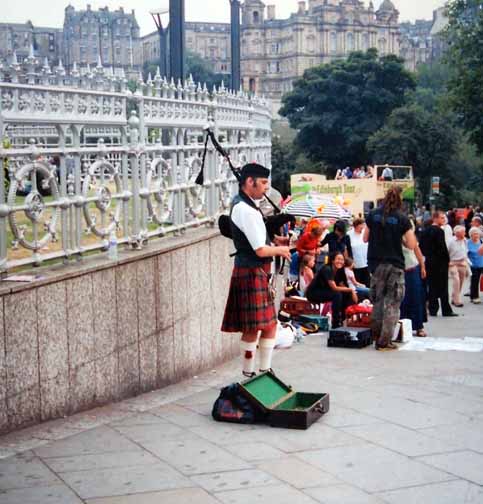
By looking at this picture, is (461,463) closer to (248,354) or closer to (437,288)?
(248,354)

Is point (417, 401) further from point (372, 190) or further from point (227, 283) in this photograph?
point (372, 190)

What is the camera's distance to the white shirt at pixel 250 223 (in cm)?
750

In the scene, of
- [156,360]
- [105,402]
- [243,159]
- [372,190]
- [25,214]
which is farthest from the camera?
[372,190]

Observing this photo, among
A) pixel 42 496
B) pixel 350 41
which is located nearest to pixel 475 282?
pixel 42 496

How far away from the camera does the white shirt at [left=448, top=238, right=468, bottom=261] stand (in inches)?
674

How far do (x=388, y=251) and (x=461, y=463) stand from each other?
4.65 metres

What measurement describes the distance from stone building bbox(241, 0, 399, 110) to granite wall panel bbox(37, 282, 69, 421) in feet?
578

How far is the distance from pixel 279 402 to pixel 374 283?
3.86m

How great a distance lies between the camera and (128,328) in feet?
25.5

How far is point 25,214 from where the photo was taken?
22.2 feet

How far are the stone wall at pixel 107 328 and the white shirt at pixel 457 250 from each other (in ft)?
26.4

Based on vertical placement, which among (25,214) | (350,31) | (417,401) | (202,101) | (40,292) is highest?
(350,31)

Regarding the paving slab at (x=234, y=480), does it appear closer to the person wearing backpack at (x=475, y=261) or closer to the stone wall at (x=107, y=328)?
the stone wall at (x=107, y=328)

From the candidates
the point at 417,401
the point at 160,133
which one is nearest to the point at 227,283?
the point at 160,133
